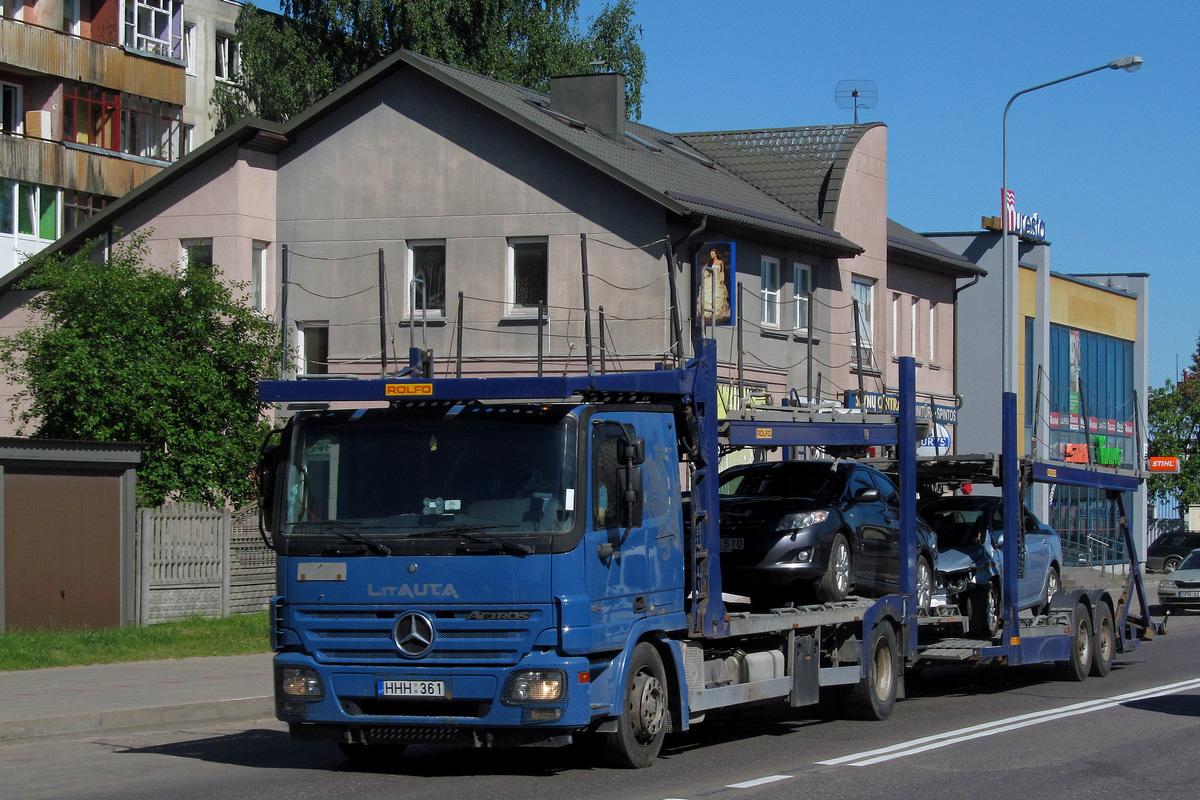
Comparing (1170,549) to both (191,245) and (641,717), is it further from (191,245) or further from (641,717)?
(641,717)

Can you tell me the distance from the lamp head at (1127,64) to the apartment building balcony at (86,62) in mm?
29744

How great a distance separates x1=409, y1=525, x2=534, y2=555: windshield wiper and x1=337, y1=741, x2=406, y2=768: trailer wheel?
2080 mm

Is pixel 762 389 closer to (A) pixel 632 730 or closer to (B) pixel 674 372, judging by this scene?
(B) pixel 674 372

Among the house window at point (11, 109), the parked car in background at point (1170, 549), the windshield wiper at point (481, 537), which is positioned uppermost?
the house window at point (11, 109)

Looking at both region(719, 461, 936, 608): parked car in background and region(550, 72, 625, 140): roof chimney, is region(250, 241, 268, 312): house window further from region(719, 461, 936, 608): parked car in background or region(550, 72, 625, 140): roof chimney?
region(719, 461, 936, 608): parked car in background

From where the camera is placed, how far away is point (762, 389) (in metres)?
14.6

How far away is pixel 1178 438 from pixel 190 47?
129 ft

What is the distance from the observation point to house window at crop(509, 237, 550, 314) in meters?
27.3

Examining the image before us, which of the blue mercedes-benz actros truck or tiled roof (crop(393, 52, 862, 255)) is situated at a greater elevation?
tiled roof (crop(393, 52, 862, 255))

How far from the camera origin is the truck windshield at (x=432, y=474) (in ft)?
30.6

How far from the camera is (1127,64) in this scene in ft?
95.2

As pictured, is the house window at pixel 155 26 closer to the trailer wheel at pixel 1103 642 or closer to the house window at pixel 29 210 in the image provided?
the house window at pixel 29 210

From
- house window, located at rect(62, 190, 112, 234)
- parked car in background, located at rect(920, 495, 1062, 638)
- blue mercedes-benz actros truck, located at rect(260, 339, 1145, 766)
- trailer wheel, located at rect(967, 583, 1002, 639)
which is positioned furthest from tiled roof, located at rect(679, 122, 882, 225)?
blue mercedes-benz actros truck, located at rect(260, 339, 1145, 766)

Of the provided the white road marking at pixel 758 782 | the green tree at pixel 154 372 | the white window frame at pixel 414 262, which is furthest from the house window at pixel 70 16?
the white road marking at pixel 758 782
